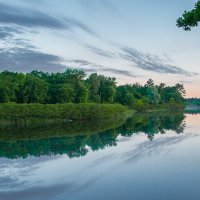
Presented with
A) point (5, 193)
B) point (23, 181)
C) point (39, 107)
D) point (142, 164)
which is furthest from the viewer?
point (39, 107)

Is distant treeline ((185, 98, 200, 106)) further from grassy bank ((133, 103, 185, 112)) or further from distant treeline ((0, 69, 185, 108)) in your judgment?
distant treeline ((0, 69, 185, 108))

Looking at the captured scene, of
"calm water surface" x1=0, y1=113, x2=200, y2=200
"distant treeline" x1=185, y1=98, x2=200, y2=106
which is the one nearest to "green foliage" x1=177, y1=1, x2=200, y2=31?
"calm water surface" x1=0, y1=113, x2=200, y2=200

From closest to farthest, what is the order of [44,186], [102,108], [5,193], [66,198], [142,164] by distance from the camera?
[66,198] → [5,193] → [44,186] → [142,164] → [102,108]

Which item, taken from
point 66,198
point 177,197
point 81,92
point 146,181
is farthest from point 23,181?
point 81,92

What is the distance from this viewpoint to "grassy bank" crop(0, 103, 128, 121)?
4391cm

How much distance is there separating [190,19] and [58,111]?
41849mm

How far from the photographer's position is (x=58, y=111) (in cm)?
4984

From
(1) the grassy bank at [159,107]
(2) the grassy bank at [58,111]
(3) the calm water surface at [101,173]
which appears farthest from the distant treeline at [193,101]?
(3) the calm water surface at [101,173]

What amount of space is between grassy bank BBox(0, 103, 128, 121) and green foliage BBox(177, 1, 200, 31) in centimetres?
3593

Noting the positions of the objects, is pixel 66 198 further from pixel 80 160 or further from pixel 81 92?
pixel 81 92

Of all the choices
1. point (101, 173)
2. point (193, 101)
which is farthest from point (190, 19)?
point (193, 101)

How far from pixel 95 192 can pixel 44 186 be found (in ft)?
6.22

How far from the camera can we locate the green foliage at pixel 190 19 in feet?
28.4

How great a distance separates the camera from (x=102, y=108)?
56.8 meters
